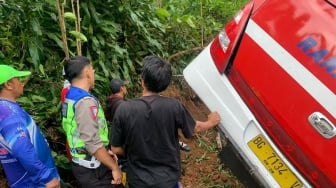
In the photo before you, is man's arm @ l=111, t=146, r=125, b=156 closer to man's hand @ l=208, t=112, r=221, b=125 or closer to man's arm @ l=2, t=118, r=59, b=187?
man's arm @ l=2, t=118, r=59, b=187

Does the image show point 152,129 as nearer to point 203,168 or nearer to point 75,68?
point 75,68

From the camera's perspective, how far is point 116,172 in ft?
8.44

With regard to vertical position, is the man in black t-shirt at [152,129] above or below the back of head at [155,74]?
below

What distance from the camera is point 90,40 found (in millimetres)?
4137

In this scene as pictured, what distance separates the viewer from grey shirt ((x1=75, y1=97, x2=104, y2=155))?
8.05ft

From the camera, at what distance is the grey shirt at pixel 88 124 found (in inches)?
96.6

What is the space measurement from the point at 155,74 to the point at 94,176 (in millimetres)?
904

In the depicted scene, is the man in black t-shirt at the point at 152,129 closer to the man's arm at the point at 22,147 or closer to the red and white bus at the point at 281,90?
the red and white bus at the point at 281,90

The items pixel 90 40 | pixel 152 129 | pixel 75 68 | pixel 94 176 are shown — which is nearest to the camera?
pixel 152 129

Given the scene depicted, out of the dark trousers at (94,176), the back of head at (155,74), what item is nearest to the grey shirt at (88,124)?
the dark trousers at (94,176)

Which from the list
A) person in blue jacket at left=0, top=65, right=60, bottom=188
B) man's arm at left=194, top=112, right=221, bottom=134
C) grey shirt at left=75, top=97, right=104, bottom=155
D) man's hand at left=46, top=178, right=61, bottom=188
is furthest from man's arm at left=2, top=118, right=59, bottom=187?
man's arm at left=194, top=112, right=221, bottom=134

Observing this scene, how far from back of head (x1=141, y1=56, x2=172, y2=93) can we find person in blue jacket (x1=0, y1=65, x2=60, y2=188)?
761 millimetres

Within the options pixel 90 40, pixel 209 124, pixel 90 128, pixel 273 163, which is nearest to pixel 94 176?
pixel 90 128

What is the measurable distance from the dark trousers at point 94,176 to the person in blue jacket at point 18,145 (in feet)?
0.62
